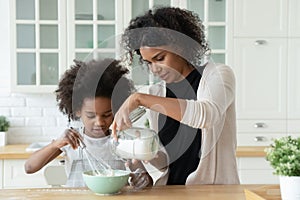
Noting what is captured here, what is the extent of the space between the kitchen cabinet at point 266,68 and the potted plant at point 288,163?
211cm

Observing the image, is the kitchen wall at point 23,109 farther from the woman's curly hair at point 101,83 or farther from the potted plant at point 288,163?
the potted plant at point 288,163

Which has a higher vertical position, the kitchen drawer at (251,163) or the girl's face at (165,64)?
the girl's face at (165,64)

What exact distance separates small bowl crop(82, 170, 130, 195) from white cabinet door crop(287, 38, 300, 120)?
6.87 feet

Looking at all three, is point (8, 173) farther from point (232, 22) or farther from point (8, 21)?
point (232, 22)

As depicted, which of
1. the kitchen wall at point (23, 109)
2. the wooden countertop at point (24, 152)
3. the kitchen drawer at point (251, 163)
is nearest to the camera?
the wooden countertop at point (24, 152)

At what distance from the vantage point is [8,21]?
140 inches

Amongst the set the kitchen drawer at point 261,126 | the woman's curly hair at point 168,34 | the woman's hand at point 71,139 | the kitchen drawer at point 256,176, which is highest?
the woman's curly hair at point 168,34

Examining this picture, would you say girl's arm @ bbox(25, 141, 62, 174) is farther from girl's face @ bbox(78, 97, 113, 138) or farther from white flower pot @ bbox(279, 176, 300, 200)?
white flower pot @ bbox(279, 176, 300, 200)

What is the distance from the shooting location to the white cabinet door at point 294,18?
11.2ft

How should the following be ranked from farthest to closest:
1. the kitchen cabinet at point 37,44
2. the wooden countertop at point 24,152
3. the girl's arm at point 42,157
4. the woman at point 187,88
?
the kitchen cabinet at point 37,44, the wooden countertop at point 24,152, the girl's arm at point 42,157, the woman at point 187,88

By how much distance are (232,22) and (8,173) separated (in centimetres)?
171

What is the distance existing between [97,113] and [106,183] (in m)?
0.34

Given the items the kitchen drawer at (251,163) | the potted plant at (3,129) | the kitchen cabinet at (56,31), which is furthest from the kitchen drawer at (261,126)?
the potted plant at (3,129)

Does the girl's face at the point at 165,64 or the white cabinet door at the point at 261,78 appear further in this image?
the white cabinet door at the point at 261,78
